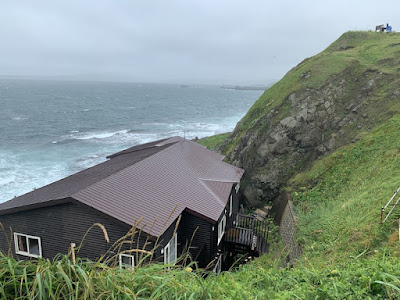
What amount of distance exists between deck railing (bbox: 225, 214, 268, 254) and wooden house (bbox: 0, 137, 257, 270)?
22cm

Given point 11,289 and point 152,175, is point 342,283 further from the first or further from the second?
point 152,175

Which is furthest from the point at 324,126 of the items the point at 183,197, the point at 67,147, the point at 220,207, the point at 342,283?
the point at 67,147

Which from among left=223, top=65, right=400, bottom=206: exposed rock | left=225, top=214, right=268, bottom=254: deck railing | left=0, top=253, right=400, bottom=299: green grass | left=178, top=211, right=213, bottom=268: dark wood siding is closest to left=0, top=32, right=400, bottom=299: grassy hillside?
left=0, top=253, right=400, bottom=299: green grass

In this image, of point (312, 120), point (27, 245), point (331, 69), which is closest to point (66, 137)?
point (27, 245)

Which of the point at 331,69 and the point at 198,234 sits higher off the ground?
the point at 331,69

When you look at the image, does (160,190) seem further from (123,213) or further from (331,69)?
(331,69)

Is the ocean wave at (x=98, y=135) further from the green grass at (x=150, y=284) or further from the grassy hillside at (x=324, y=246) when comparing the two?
the green grass at (x=150, y=284)

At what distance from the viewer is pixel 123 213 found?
1179cm

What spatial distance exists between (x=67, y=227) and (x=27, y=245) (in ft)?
9.05

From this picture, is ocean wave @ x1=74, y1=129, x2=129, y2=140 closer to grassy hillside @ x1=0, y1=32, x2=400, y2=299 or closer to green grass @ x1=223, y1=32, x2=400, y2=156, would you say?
green grass @ x1=223, y1=32, x2=400, y2=156

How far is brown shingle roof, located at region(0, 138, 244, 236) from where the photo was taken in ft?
39.2

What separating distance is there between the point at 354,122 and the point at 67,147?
51.7 meters

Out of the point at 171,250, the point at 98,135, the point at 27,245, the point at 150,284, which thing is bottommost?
the point at 171,250

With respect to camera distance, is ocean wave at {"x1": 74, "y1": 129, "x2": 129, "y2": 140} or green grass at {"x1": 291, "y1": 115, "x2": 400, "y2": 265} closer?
green grass at {"x1": 291, "y1": 115, "x2": 400, "y2": 265}
